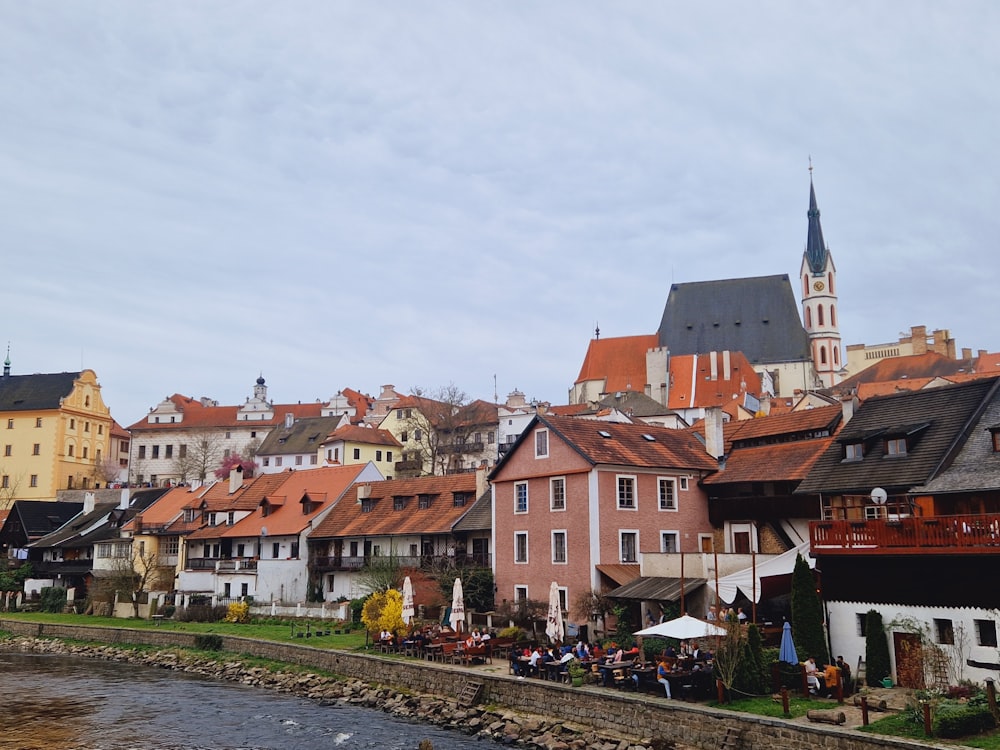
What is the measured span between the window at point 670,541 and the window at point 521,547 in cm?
653

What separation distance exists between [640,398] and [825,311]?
4088 cm

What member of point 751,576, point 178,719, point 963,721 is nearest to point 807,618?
point 751,576

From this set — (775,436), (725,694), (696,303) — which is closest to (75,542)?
(775,436)

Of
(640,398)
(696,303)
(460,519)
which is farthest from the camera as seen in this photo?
(696,303)

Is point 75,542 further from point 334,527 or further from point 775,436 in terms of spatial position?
point 775,436

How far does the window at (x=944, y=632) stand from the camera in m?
26.9

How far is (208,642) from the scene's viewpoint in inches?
1939

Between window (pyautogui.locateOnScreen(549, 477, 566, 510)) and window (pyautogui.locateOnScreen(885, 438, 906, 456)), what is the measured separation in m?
15.7

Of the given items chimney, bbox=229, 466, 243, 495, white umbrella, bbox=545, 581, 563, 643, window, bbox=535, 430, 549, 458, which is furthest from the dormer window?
chimney, bbox=229, 466, 243, 495

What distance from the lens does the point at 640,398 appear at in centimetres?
10338

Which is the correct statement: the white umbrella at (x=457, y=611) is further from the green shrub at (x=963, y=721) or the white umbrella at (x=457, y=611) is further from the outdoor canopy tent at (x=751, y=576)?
the green shrub at (x=963, y=721)

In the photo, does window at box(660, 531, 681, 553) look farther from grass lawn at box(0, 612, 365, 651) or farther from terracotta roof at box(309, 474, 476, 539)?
grass lawn at box(0, 612, 365, 651)

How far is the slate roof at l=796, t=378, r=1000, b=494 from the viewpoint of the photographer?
3125 centimetres

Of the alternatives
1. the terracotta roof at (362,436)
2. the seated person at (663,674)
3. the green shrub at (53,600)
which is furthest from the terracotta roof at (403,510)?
the terracotta roof at (362,436)
